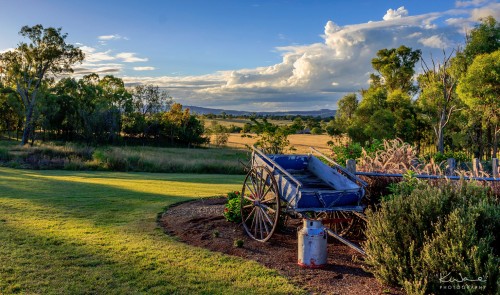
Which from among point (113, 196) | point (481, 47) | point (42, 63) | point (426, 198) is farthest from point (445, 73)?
point (42, 63)

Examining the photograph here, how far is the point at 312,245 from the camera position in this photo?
6.84m

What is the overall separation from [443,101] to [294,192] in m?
38.5

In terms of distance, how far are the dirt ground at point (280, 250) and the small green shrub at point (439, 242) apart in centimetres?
48

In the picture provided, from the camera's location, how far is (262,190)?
28.4 feet

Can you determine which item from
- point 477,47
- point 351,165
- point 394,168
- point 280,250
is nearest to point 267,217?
point 280,250

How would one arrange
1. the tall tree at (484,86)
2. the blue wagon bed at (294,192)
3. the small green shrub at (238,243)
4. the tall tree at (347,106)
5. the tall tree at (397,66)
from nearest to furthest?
1. the blue wagon bed at (294,192)
2. the small green shrub at (238,243)
3. the tall tree at (484,86)
4. the tall tree at (397,66)
5. the tall tree at (347,106)

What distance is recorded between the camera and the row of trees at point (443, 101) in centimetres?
3341

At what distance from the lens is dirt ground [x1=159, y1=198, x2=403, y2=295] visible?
243 inches

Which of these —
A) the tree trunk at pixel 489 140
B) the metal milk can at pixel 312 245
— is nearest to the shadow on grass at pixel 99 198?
the metal milk can at pixel 312 245

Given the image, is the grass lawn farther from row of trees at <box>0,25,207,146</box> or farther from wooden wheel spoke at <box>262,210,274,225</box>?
row of trees at <box>0,25,207,146</box>

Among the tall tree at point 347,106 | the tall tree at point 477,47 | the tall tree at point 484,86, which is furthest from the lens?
the tall tree at point 347,106

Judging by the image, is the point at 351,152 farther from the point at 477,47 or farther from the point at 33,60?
the point at 33,60

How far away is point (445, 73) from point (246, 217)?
39008 millimetres

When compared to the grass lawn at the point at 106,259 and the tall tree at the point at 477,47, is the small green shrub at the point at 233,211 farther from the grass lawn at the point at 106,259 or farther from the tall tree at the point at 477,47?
the tall tree at the point at 477,47
